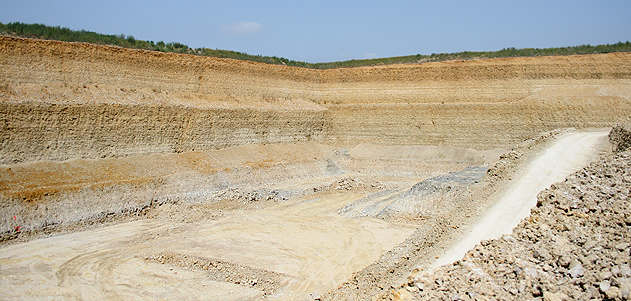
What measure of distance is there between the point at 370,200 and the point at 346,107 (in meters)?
14.2

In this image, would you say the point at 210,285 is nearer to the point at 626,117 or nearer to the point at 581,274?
the point at 581,274

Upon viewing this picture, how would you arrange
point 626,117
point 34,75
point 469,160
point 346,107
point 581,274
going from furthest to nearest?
1. point 346,107
2. point 469,160
3. point 626,117
4. point 34,75
5. point 581,274

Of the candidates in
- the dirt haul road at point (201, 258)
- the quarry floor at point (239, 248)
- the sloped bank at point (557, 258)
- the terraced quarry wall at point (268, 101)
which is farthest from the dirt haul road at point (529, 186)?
the terraced quarry wall at point (268, 101)

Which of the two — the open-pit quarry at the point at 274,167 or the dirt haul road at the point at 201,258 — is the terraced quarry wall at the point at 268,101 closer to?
the open-pit quarry at the point at 274,167

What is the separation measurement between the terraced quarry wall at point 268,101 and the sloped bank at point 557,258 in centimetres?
1709

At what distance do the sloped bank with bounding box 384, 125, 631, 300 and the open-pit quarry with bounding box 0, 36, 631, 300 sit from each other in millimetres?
64

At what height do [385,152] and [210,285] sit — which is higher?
[385,152]

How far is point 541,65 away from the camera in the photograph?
2786 centimetres

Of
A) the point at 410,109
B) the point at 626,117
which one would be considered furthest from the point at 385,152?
the point at 626,117

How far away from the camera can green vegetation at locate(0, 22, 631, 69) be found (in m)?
24.3

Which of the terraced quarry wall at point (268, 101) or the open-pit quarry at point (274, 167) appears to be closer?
the open-pit quarry at point (274, 167)

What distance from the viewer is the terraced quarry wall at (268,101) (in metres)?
19.1

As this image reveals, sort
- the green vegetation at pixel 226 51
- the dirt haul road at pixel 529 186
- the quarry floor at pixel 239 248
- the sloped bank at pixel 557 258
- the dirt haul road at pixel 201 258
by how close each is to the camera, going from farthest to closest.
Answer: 1. the green vegetation at pixel 226 51
2. the dirt haul road at pixel 201 258
3. the quarry floor at pixel 239 248
4. the dirt haul road at pixel 529 186
5. the sloped bank at pixel 557 258

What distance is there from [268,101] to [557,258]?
25829mm
